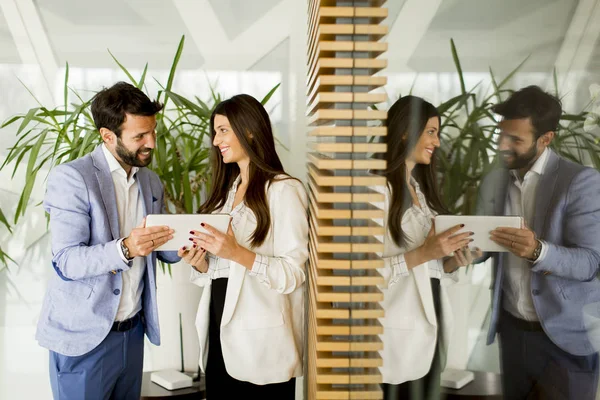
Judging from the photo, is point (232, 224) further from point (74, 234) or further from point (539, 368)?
point (539, 368)

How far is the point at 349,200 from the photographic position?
1714mm

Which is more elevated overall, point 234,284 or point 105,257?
point 105,257

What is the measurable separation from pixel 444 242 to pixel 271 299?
1.71m

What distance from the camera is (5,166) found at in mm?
3361

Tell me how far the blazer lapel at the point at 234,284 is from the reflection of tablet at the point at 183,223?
0.12 metres

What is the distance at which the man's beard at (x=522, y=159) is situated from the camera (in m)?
0.80

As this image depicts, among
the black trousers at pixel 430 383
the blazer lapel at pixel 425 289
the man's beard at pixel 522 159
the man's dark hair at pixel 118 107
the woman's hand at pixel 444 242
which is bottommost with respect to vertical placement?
the black trousers at pixel 430 383

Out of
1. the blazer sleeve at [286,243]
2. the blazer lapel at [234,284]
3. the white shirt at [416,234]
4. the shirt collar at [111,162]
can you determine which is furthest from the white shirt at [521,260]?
the shirt collar at [111,162]

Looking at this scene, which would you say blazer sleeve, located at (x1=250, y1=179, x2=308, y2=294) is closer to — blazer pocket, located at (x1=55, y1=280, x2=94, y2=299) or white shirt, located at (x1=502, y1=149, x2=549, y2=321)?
blazer pocket, located at (x1=55, y1=280, x2=94, y2=299)

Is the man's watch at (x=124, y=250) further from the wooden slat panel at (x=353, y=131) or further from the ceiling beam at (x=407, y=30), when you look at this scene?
the ceiling beam at (x=407, y=30)

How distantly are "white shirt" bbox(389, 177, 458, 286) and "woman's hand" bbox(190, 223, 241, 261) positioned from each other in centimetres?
135

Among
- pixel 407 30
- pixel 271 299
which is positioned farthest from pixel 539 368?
pixel 271 299

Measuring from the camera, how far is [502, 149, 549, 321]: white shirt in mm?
803

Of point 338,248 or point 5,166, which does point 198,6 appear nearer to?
point 5,166
